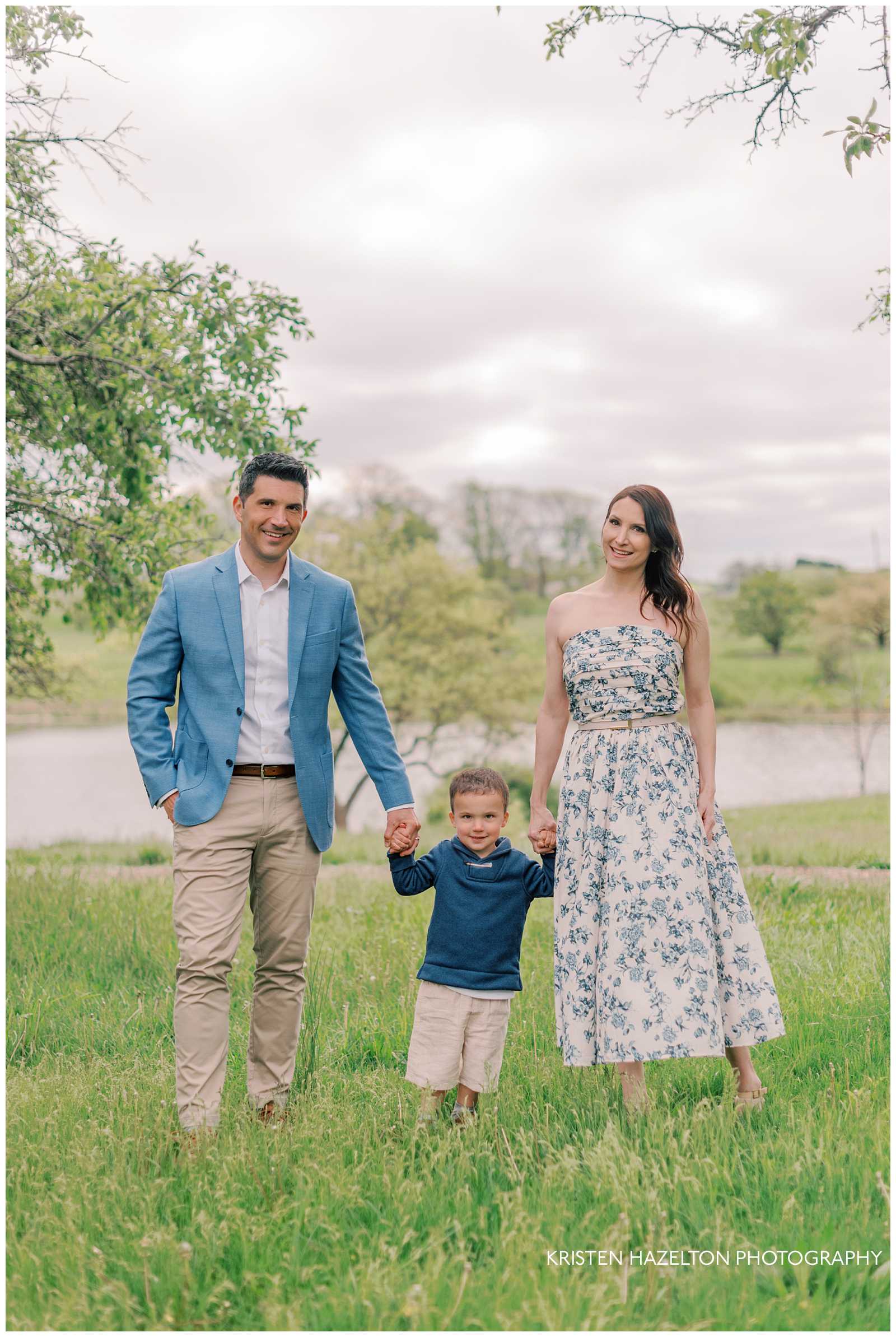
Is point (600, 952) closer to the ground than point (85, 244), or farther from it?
closer to the ground

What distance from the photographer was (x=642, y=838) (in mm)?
4074

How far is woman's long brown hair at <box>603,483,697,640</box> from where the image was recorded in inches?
164

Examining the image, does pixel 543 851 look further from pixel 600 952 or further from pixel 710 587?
pixel 710 587

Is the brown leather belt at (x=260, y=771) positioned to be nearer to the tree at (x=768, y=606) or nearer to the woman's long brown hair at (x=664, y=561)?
the woman's long brown hair at (x=664, y=561)

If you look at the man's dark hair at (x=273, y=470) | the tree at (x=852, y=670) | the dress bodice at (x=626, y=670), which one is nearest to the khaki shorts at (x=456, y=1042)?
the dress bodice at (x=626, y=670)

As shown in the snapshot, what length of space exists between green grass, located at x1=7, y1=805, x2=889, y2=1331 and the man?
32 cm

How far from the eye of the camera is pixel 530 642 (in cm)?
3491

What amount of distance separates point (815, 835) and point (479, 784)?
10159mm

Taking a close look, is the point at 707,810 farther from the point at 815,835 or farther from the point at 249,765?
the point at 815,835

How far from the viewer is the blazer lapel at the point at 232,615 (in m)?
3.99

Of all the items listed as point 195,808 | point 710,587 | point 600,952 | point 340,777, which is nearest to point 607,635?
point 600,952

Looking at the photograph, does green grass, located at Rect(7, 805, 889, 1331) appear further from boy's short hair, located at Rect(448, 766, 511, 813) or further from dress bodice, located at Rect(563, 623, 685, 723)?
dress bodice, located at Rect(563, 623, 685, 723)

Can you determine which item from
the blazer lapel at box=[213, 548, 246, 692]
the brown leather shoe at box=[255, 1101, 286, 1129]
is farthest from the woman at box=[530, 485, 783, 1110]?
the blazer lapel at box=[213, 548, 246, 692]

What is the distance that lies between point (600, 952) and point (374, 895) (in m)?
4.81
